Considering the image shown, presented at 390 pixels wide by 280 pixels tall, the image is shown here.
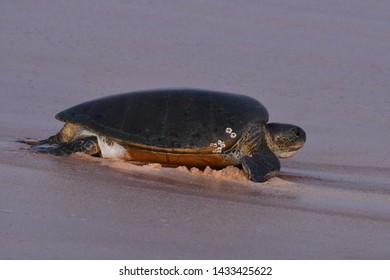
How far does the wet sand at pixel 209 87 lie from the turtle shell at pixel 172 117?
0.85 feet

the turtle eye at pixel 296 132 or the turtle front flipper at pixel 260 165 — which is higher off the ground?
the turtle eye at pixel 296 132

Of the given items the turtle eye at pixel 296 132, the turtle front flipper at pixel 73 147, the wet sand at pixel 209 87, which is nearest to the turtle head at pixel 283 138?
the turtle eye at pixel 296 132

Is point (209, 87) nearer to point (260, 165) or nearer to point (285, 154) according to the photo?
point (285, 154)

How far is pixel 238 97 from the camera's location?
6.48 m

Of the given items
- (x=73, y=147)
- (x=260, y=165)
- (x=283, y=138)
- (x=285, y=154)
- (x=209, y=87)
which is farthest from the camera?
(x=209, y=87)

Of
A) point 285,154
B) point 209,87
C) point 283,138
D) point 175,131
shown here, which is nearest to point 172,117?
point 175,131

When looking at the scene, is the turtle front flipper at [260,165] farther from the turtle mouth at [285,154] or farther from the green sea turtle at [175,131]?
the turtle mouth at [285,154]

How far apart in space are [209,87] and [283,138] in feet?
9.36

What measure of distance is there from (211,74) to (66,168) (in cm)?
417

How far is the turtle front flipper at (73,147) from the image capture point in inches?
246

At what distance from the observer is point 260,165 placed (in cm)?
614

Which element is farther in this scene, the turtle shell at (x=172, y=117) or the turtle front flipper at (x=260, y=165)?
the turtle shell at (x=172, y=117)

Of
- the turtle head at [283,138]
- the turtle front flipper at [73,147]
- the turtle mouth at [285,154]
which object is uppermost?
the turtle head at [283,138]
